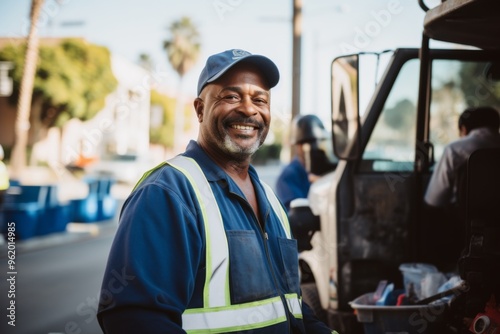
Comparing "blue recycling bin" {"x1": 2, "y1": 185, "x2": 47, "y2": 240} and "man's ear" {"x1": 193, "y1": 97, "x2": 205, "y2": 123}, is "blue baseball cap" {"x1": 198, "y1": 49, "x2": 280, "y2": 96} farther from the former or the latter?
"blue recycling bin" {"x1": 2, "y1": 185, "x2": 47, "y2": 240}

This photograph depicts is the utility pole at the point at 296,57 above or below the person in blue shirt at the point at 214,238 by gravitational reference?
above

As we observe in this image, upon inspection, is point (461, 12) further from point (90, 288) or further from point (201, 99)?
point (90, 288)

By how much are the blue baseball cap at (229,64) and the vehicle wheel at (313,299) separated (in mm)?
2476

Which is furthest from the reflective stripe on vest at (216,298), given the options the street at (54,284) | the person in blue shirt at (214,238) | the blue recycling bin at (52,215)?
the blue recycling bin at (52,215)

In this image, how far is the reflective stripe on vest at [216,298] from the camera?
1.87m

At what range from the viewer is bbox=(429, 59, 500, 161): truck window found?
161 inches

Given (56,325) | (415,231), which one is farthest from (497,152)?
(56,325)

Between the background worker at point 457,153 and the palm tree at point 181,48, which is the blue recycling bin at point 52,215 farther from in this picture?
the palm tree at point 181,48

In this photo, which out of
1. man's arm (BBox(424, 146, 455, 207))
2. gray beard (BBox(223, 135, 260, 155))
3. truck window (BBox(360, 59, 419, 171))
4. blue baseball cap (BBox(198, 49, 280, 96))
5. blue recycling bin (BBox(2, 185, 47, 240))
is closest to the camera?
blue baseball cap (BBox(198, 49, 280, 96))

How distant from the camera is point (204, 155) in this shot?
7.37ft

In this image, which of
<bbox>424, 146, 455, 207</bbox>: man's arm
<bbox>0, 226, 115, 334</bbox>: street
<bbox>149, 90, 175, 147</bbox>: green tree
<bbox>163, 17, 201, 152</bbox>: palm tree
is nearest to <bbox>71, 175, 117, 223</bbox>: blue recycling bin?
<bbox>0, 226, 115, 334</bbox>: street

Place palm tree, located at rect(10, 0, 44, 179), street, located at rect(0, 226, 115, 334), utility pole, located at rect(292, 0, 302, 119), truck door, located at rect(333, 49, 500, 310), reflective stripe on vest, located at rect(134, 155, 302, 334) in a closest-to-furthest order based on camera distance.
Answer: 1. reflective stripe on vest, located at rect(134, 155, 302, 334)
2. truck door, located at rect(333, 49, 500, 310)
3. street, located at rect(0, 226, 115, 334)
4. utility pole, located at rect(292, 0, 302, 119)
5. palm tree, located at rect(10, 0, 44, 179)

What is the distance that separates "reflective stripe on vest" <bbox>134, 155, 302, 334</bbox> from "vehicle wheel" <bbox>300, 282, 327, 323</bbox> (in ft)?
7.50

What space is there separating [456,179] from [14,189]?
9.91 meters
